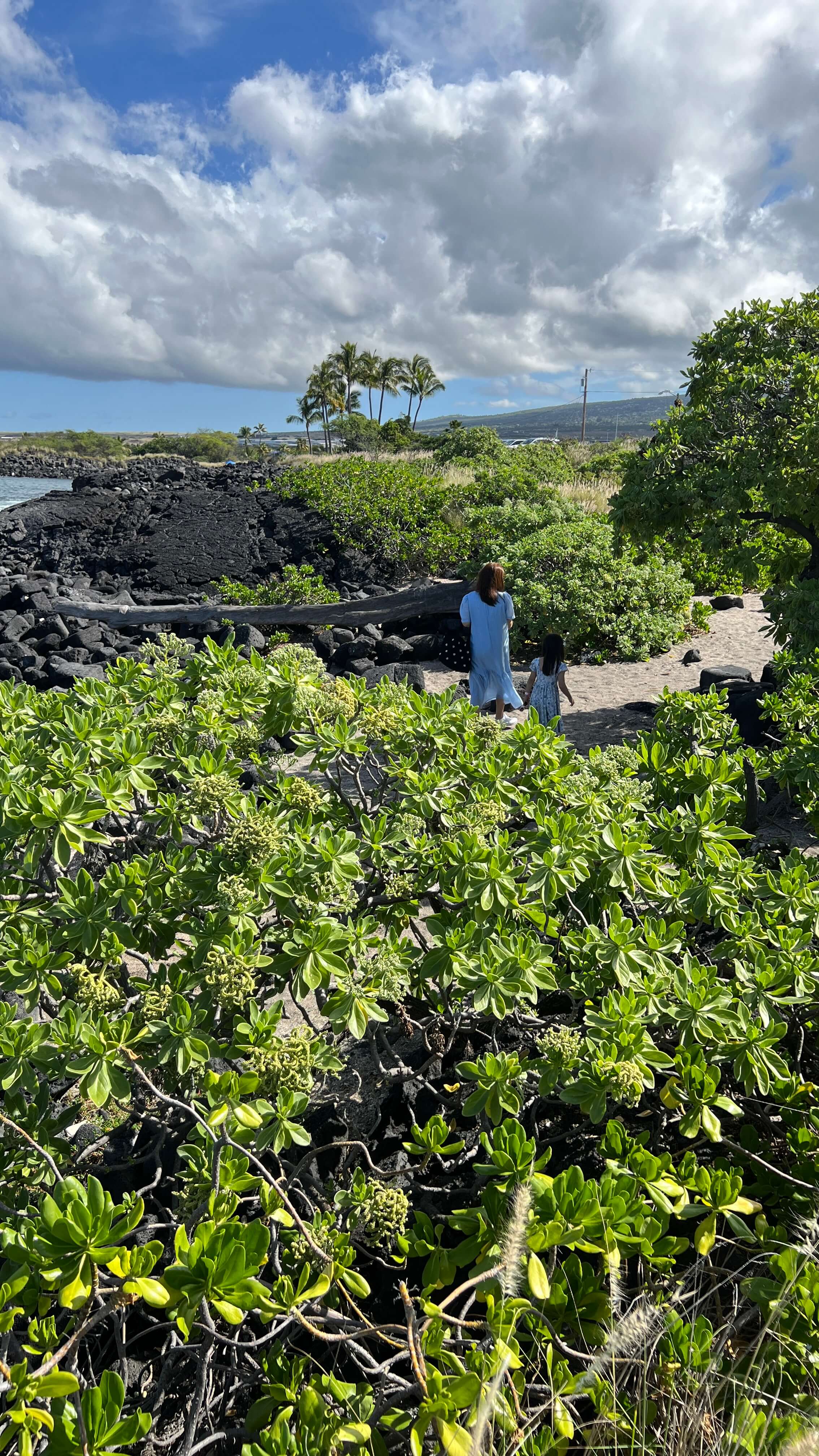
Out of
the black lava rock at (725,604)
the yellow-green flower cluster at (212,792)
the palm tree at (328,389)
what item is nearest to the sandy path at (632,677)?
the black lava rock at (725,604)

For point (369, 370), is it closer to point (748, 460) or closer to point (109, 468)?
point (109, 468)

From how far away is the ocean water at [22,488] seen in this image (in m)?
35.1

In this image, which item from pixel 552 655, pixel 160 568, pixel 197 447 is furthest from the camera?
pixel 197 447

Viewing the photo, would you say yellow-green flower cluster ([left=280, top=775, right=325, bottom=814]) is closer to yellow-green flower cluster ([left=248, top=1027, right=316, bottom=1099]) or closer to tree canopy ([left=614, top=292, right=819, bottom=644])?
yellow-green flower cluster ([left=248, top=1027, right=316, bottom=1099])

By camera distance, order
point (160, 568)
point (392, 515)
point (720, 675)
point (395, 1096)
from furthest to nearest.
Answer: point (160, 568)
point (392, 515)
point (720, 675)
point (395, 1096)

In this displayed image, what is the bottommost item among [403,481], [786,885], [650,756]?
[786,885]

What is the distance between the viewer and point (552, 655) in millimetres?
6473

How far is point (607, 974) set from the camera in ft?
6.93

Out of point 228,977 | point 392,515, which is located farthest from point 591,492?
point 228,977

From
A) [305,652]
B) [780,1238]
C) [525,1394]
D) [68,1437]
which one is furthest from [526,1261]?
[305,652]

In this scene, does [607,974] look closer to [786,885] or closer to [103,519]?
[786,885]

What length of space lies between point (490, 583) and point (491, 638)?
1.45ft

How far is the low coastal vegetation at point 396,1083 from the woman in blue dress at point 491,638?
10.1 ft

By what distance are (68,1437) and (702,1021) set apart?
1450 millimetres
